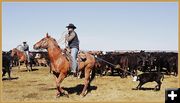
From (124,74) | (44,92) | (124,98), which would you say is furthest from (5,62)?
(124,98)

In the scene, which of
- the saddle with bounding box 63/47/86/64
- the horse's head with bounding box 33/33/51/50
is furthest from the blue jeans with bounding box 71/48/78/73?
the horse's head with bounding box 33/33/51/50

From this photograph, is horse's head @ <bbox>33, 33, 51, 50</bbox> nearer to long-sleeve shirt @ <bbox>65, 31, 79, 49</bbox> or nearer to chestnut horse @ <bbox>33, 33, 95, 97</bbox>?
chestnut horse @ <bbox>33, 33, 95, 97</bbox>

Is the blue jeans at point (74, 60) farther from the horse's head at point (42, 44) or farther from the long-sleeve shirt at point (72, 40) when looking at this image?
the horse's head at point (42, 44)

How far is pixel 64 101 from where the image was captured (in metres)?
11.6

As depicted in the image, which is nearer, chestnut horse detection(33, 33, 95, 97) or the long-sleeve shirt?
chestnut horse detection(33, 33, 95, 97)

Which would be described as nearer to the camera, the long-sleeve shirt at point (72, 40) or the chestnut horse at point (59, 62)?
the chestnut horse at point (59, 62)

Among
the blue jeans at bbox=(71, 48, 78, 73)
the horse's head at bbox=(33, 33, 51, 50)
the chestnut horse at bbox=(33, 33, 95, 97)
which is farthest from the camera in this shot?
the horse's head at bbox=(33, 33, 51, 50)

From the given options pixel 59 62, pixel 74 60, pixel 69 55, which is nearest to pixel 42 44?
pixel 59 62

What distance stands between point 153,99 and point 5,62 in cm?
1001

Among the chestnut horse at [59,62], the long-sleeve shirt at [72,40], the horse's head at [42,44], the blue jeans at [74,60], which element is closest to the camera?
the chestnut horse at [59,62]

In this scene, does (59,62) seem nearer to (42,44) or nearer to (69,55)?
(69,55)

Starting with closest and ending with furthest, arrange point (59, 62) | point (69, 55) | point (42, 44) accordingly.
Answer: point (59, 62) < point (69, 55) < point (42, 44)

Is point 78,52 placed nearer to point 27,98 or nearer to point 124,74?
point 27,98

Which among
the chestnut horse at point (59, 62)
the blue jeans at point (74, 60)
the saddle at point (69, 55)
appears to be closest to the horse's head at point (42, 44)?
the chestnut horse at point (59, 62)
